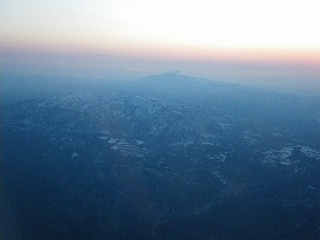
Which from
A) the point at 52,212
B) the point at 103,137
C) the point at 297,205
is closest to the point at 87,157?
the point at 103,137

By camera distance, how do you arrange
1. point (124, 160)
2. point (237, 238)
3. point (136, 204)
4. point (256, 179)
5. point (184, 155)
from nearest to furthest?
point (237, 238) → point (136, 204) → point (256, 179) → point (124, 160) → point (184, 155)

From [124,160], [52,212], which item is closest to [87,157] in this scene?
[124,160]

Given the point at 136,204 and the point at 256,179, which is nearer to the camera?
the point at 136,204

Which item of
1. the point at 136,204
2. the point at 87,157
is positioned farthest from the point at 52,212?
the point at 87,157

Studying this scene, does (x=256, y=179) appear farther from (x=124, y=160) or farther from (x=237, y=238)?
(x=124, y=160)

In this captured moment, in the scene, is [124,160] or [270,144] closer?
[124,160]

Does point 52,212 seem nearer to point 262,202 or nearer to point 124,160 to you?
point 124,160

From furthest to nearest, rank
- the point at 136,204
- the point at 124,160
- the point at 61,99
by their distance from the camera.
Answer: the point at 61,99 → the point at 124,160 → the point at 136,204

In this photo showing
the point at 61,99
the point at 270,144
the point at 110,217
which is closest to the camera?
the point at 110,217

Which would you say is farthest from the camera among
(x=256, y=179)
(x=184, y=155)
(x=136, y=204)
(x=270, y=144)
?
(x=270, y=144)
